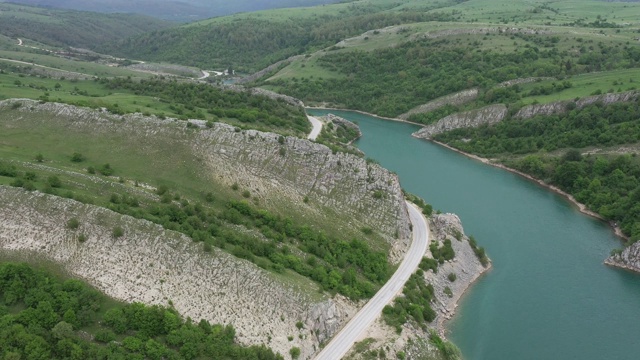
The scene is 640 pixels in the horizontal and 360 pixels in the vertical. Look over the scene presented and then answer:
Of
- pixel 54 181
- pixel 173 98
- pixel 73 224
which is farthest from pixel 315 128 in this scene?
pixel 73 224

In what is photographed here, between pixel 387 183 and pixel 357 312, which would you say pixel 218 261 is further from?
pixel 387 183

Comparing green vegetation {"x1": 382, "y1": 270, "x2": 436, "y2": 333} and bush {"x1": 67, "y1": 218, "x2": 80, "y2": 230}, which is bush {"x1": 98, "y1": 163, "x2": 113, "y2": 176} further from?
green vegetation {"x1": 382, "y1": 270, "x2": 436, "y2": 333}

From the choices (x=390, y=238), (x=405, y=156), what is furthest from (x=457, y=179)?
(x=390, y=238)

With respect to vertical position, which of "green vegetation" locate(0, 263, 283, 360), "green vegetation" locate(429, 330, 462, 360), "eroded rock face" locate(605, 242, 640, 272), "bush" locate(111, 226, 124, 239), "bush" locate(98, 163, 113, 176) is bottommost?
"green vegetation" locate(429, 330, 462, 360)

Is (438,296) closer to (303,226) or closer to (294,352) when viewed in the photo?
(303,226)

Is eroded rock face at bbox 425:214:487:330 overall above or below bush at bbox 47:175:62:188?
below

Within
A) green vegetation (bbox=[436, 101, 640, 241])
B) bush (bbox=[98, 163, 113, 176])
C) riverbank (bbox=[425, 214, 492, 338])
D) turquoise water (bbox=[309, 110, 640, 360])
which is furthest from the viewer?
green vegetation (bbox=[436, 101, 640, 241])

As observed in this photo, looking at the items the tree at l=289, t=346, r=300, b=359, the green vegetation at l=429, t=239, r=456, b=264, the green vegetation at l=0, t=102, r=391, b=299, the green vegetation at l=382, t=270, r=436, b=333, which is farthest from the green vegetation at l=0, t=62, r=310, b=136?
the tree at l=289, t=346, r=300, b=359
